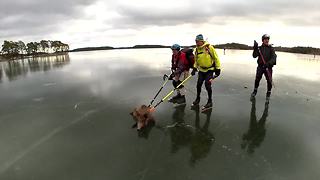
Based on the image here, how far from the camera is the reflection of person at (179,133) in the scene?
676 cm

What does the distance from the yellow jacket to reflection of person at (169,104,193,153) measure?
1868 mm

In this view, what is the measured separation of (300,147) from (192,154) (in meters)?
2.42

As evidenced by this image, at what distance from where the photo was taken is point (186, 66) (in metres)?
10.8

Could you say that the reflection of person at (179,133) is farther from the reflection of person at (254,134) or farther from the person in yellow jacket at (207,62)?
the person in yellow jacket at (207,62)

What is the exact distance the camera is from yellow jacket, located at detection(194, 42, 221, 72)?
9.56 m

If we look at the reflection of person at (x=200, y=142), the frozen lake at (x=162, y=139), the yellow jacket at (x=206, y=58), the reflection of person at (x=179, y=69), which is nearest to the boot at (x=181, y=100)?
the reflection of person at (x=179, y=69)

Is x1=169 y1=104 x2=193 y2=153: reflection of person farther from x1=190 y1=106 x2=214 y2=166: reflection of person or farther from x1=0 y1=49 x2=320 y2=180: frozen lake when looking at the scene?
x1=190 y1=106 x2=214 y2=166: reflection of person

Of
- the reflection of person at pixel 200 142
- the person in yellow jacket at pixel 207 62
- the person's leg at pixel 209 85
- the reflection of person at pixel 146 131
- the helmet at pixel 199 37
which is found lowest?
the reflection of person at pixel 200 142

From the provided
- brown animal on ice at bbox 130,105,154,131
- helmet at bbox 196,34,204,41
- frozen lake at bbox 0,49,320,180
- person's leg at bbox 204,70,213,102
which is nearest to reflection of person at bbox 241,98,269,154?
frozen lake at bbox 0,49,320,180

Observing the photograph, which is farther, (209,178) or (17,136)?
(17,136)

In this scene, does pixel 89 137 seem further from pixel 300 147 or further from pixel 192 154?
pixel 300 147

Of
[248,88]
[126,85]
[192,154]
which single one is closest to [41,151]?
[192,154]

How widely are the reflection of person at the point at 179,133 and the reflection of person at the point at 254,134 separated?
132 cm

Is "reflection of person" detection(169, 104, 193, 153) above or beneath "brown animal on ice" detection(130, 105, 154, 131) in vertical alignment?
beneath
